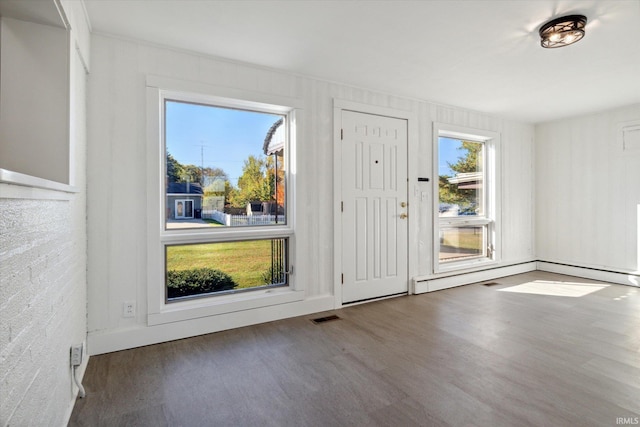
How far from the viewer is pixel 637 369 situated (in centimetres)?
219

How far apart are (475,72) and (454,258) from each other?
102 inches

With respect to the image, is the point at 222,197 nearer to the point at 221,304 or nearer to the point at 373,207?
the point at 221,304

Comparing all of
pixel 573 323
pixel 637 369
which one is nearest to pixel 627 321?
pixel 573 323

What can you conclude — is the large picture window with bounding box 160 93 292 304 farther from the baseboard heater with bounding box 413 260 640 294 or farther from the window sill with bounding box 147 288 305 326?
the baseboard heater with bounding box 413 260 640 294

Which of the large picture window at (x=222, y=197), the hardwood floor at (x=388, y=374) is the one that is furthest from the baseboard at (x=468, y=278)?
the large picture window at (x=222, y=197)

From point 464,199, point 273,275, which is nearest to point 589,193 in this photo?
point 464,199

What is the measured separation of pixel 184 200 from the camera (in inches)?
115

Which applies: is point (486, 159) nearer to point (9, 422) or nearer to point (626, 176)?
point (626, 176)

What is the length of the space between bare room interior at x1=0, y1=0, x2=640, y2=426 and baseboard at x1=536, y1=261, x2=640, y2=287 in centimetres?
4

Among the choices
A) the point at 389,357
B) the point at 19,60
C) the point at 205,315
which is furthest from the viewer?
the point at 205,315

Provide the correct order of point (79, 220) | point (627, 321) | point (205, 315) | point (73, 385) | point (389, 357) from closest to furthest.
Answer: point (73, 385) < point (79, 220) < point (389, 357) < point (205, 315) < point (627, 321)

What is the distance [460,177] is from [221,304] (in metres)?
3.81

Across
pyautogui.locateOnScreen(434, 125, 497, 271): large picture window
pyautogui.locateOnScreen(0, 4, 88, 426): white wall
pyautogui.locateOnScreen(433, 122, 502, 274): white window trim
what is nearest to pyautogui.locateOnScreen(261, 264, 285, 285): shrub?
pyautogui.locateOnScreen(0, 4, 88, 426): white wall

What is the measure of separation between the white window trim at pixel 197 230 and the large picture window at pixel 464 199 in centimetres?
211
